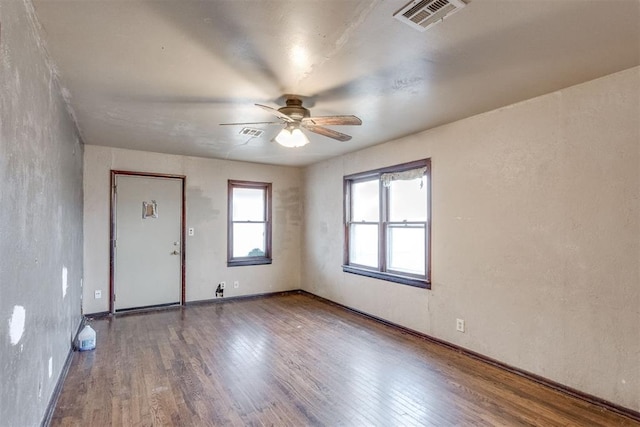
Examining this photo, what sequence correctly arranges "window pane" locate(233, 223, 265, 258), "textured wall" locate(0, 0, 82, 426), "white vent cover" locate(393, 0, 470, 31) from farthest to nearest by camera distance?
"window pane" locate(233, 223, 265, 258) < "white vent cover" locate(393, 0, 470, 31) < "textured wall" locate(0, 0, 82, 426)

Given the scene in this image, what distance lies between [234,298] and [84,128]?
11.0 ft

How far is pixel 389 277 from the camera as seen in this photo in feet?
15.0

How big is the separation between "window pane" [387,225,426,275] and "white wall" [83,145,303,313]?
7.80 ft

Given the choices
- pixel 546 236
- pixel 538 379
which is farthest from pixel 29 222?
pixel 538 379

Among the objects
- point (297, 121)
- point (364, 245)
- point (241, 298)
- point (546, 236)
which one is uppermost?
point (297, 121)

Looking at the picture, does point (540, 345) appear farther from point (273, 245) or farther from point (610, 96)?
point (273, 245)

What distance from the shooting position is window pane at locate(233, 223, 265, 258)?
608 cm

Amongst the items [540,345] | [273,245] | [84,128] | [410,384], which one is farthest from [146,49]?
[273,245]

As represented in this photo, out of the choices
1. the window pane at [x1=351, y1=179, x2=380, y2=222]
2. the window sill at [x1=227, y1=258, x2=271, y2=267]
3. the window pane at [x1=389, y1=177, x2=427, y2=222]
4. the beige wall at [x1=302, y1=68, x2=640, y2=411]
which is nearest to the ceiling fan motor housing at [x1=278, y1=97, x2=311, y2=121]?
the beige wall at [x1=302, y1=68, x2=640, y2=411]

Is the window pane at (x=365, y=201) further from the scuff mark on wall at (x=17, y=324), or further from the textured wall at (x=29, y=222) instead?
the scuff mark on wall at (x=17, y=324)

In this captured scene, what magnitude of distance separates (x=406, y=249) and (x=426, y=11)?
3137mm

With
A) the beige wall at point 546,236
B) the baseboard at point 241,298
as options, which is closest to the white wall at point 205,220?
the baseboard at point 241,298

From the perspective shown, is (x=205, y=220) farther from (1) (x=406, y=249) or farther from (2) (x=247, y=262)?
(1) (x=406, y=249)

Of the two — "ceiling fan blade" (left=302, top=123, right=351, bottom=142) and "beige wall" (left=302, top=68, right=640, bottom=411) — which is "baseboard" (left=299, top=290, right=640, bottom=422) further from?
"ceiling fan blade" (left=302, top=123, right=351, bottom=142)
